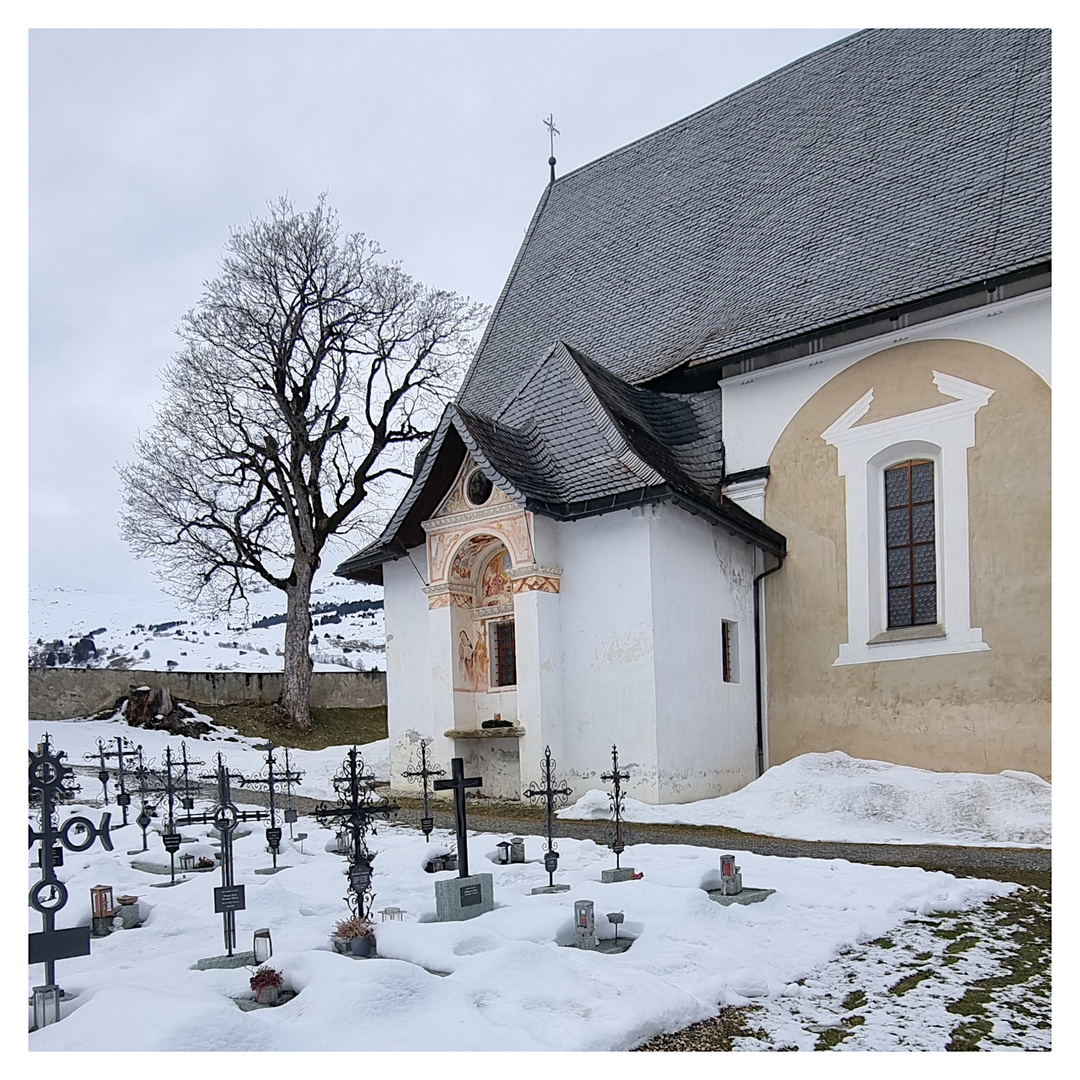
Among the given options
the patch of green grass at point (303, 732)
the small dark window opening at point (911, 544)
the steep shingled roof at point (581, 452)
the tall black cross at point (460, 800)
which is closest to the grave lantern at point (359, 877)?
the tall black cross at point (460, 800)

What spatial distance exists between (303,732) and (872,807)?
1445 cm

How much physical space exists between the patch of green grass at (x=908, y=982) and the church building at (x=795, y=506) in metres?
6.85

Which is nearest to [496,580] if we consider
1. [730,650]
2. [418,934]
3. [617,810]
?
[730,650]

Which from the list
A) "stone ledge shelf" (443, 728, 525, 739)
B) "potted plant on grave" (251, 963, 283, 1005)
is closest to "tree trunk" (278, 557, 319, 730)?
"stone ledge shelf" (443, 728, 525, 739)

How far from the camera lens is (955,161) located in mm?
13727

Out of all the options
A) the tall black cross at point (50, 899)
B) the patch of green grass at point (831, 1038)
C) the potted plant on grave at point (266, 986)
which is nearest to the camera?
the patch of green grass at point (831, 1038)

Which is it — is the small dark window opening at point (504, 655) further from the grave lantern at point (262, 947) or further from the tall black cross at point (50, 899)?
the tall black cross at point (50, 899)

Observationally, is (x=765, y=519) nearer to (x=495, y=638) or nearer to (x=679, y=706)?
(x=679, y=706)

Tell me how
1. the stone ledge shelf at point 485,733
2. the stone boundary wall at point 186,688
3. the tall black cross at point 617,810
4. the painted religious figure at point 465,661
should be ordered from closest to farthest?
the tall black cross at point 617,810 < the stone ledge shelf at point 485,733 < the painted religious figure at point 465,661 < the stone boundary wall at point 186,688

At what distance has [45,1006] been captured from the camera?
448 cm

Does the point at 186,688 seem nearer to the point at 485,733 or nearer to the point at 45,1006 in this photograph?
the point at 485,733

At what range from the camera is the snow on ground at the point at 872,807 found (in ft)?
32.8

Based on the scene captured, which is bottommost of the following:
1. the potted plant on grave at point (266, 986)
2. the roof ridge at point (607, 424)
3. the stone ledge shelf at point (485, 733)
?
the stone ledge shelf at point (485, 733)

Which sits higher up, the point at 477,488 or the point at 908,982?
the point at 477,488
